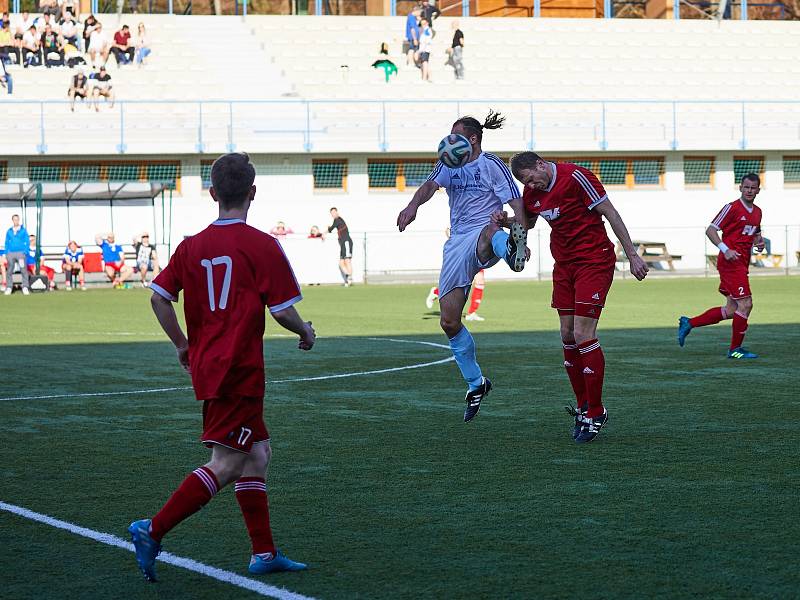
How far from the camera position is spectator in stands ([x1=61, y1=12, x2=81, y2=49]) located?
4122cm

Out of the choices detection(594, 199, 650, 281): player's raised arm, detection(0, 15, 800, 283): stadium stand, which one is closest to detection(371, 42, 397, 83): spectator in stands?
detection(0, 15, 800, 283): stadium stand

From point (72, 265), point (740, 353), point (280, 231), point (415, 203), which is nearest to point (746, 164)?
point (280, 231)

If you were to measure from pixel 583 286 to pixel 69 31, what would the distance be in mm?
35529

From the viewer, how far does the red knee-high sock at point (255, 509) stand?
17.1 ft

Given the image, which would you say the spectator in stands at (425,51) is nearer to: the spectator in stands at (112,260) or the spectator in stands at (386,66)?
the spectator in stands at (386,66)

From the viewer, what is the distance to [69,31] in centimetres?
4134

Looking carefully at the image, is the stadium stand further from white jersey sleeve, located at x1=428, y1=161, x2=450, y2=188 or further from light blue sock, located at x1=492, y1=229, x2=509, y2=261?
light blue sock, located at x1=492, y1=229, x2=509, y2=261

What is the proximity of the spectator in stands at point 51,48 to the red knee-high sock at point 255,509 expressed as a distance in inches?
1488

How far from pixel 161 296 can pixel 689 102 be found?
1562 inches

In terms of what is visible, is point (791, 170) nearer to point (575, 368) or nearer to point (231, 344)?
point (575, 368)

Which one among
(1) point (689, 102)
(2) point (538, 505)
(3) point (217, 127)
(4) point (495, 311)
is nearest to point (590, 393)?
(2) point (538, 505)

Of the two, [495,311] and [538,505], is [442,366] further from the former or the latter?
[495,311]

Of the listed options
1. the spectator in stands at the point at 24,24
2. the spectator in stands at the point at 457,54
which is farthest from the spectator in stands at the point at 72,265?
the spectator in stands at the point at 457,54

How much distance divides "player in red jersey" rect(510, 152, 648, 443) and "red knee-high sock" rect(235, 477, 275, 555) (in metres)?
3.69
